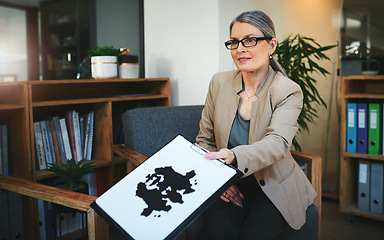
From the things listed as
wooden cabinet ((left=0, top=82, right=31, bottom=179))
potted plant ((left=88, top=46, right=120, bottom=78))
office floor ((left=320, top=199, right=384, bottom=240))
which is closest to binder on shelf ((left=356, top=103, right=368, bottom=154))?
office floor ((left=320, top=199, right=384, bottom=240))

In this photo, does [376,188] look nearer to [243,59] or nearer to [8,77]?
[243,59]

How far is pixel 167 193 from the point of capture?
114 cm

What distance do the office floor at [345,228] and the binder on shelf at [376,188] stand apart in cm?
13

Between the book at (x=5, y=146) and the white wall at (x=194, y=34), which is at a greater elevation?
the white wall at (x=194, y=34)

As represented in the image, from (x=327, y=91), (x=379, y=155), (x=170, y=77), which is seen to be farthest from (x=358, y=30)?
(x=170, y=77)

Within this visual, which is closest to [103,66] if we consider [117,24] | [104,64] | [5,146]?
[104,64]

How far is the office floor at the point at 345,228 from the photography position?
2.64 meters

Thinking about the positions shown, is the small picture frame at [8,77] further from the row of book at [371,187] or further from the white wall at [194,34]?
the row of book at [371,187]

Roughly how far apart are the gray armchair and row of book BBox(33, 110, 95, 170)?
52 centimetres

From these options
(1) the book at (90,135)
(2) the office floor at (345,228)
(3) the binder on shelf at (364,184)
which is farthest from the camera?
(3) the binder on shelf at (364,184)

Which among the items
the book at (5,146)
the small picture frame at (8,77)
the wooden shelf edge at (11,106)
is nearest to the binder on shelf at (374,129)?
the wooden shelf edge at (11,106)

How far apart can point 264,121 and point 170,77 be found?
141 cm

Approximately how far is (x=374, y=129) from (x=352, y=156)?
0.84 feet

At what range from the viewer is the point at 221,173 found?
1132mm
